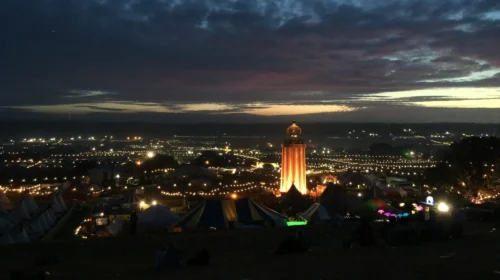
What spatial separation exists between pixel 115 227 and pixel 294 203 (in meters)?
8.00

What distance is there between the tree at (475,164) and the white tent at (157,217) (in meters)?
16.7

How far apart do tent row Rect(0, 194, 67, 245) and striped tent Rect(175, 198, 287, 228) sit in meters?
5.02

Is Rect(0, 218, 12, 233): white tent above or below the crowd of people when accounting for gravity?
below

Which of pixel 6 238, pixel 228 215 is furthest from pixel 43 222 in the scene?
pixel 228 215

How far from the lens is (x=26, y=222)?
17516 mm

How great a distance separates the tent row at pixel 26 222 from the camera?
1467cm

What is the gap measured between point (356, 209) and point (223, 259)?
10613 millimetres

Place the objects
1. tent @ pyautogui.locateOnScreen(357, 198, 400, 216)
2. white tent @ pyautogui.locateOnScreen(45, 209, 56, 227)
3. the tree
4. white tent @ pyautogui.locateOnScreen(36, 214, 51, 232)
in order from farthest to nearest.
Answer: the tree
white tent @ pyautogui.locateOnScreen(45, 209, 56, 227)
tent @ pyautogui.locateOnScreen(357, 198, 400, 216)
white tent @ pyautogui.locateOnScreen(36, 214, 51, 232)

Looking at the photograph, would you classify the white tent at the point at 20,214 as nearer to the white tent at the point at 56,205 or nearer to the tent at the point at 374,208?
the white tent at the point at 56,205

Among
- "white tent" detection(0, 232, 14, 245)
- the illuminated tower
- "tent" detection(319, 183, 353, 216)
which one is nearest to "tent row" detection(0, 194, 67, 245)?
"white tent" detection(0, 232, 14, 245)

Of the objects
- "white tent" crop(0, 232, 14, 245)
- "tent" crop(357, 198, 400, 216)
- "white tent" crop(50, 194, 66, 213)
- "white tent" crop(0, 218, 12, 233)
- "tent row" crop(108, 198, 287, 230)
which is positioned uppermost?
"tent row" crop(108, 198, 287, 230)

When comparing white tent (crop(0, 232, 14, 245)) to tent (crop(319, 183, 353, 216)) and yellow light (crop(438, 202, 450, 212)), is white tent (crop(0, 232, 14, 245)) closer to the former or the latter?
tent (crop(319, 183, 353, 216))

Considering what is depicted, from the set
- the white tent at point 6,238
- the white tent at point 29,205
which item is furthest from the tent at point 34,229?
the white tent at point 29,205

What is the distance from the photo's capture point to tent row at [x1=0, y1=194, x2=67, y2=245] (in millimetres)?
14669
